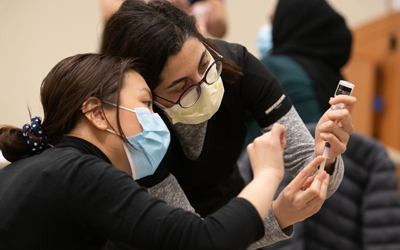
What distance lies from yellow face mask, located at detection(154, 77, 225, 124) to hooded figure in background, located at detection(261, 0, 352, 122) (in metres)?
0.76

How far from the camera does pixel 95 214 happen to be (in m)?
0.68

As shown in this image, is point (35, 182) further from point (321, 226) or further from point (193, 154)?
point (321, 226)

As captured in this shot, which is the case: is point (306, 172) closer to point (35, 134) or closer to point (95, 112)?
point (95, 112)

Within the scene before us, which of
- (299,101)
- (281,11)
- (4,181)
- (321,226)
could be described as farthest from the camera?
(281,11)

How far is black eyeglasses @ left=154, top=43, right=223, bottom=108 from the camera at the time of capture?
0.93 metres

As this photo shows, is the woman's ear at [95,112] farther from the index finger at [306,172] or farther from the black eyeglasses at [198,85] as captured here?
the index finger at [306,172]

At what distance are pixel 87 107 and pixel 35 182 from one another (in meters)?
0.18

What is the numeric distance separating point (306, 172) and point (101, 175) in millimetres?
393

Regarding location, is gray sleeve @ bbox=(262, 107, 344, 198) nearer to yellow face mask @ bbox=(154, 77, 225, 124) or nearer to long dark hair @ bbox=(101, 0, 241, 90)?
yellow face mask @ bbox=(154, 77, 225, 124)

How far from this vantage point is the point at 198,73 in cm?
92

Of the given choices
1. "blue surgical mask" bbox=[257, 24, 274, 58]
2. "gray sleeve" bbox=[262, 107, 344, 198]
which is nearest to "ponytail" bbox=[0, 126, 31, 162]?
"gray sleeve" bbox=[262, 107, 344, 198]

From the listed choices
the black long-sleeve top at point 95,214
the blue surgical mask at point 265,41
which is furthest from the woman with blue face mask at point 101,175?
the blue surgical mask at point 265,41

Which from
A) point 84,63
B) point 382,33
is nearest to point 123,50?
point 84,63

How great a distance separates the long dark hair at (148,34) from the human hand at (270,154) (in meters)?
0.29
